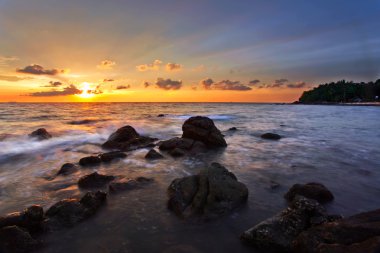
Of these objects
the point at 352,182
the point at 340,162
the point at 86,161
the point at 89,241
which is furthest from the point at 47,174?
the point at 340,162

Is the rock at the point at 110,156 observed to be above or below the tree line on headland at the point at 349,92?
below

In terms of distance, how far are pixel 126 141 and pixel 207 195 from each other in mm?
10982

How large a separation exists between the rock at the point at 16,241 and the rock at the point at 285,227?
4113 mm

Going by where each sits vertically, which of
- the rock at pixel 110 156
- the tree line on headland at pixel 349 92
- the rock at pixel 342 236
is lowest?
the rock at pixel 110 156

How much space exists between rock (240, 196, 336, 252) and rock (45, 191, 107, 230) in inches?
147

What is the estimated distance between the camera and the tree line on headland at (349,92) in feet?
381

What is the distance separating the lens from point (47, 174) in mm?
10852

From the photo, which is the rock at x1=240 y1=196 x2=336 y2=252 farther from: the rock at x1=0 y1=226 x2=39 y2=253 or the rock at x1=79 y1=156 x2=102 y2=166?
the rock at x1=79 y1=156 x2=102 y2=166

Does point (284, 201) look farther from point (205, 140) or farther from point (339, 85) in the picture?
point (339, 85)

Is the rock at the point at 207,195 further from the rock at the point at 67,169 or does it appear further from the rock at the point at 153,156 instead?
the rock at the point at 153,156

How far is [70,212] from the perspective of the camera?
21.3 ft

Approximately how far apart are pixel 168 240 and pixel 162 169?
5687 millimetres

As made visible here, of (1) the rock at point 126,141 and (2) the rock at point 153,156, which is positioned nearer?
(2) the rock at point 153,156

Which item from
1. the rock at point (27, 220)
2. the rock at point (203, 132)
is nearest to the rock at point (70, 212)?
the rock at point (27, 220)
